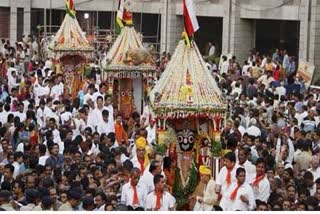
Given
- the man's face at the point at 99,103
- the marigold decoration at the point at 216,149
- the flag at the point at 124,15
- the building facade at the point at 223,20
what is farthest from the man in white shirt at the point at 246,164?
the building facade at the point at 223,20

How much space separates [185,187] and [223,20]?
21.8m

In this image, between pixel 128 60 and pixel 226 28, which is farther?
pixel 226 28

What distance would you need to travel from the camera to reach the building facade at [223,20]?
3359cm

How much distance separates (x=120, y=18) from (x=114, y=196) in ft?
36.0

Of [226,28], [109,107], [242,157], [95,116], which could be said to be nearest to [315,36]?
[226,28]

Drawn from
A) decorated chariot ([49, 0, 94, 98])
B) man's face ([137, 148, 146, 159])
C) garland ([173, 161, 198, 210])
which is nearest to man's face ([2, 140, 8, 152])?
man's face ([137, 148, 146, 159])

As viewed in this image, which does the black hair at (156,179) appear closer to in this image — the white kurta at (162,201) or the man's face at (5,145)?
the white kurta at (162,201)

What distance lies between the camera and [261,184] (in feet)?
46.4

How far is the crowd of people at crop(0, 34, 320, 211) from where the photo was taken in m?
13.5

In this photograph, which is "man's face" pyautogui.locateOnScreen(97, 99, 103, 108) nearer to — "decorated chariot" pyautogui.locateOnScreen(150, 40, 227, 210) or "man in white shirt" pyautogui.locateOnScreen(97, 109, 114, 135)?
"man in white shirt" pyautogui.locateOnScreen(97, 109, 114, 135)

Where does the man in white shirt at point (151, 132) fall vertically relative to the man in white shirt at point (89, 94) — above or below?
below

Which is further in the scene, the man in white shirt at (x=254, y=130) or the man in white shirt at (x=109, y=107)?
the man in white shirt at (x=109, y=107)

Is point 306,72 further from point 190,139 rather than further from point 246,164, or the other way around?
point 246,164

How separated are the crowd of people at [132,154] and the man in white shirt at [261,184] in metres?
0.01
